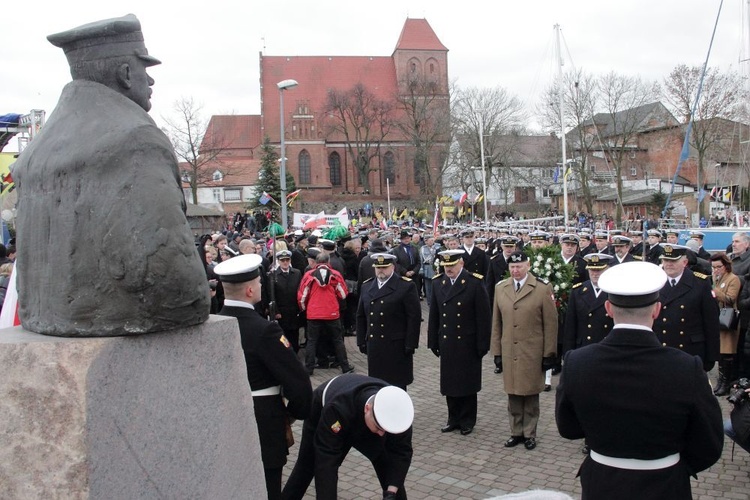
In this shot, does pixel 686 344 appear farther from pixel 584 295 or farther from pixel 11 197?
pixel 11 197

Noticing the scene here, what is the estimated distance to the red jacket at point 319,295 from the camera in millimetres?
10602

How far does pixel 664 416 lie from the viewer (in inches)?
125

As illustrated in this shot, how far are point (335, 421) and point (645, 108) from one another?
180ft

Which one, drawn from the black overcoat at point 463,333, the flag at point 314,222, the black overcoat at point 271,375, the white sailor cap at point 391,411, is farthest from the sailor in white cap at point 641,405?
the flag at point 314,222

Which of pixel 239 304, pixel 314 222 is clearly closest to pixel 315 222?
pixel 314 222

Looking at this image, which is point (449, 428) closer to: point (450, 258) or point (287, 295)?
point (450, 258)

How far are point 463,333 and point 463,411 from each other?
2.89 feet

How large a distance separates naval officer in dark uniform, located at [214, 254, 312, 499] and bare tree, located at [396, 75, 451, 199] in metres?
60.0

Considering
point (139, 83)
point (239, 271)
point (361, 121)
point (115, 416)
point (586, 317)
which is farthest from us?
point (361, 121)

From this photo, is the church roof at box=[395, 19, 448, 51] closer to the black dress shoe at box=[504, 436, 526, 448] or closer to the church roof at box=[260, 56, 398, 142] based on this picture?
the church roof at box=[260, 56, 398, 142]

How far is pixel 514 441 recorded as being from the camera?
7207mm

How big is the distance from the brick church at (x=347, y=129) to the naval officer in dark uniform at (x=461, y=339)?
Result: 5756cm

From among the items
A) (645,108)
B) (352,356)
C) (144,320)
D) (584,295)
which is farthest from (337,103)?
(144,320)

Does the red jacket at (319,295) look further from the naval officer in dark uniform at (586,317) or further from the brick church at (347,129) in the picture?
the brick church at (347,129)
